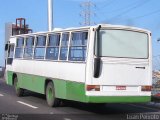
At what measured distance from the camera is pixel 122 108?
1723cm

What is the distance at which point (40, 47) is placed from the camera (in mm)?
18312

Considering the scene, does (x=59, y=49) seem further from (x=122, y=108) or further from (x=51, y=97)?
(x=122, y=108)

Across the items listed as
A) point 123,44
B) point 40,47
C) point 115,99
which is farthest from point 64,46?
point 115,99

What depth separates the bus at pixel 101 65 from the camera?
47.4 feet

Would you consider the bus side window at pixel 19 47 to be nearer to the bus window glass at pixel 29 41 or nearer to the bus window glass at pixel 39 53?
the bus window glass at pixel 29 41

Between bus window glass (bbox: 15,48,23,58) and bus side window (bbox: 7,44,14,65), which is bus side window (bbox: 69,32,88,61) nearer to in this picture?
bus window glass (bbox: 15,48,23,58)

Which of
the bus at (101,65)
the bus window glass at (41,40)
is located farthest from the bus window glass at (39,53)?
the bus at (101,65)

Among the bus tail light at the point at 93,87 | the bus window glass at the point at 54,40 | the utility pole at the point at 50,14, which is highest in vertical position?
the utility pole at the point at 50,14

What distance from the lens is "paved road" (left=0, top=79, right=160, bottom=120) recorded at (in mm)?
14330

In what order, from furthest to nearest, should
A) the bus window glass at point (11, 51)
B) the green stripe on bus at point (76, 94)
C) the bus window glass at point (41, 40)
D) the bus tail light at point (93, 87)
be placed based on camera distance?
1. the bus window glass at point (11, 51)
2. the bus window glass at point (41, 40)
3. the green stripe on bus at point (76, 94)
4. the bus tail light at point (93, 87)

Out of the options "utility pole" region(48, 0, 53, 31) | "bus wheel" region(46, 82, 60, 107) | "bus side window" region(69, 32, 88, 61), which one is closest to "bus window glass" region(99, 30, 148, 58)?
"bus side window" region(69, 32, 88, 61)

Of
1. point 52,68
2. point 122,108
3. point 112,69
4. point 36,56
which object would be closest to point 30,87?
point 36,56

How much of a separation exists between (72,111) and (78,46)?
2250mm

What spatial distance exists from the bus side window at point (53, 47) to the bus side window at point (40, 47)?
22.0 inches
